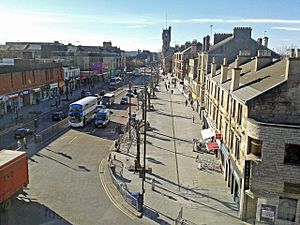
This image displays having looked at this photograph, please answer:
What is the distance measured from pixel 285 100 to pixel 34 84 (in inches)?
2089

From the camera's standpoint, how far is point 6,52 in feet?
320

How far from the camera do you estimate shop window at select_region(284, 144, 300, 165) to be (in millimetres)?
19625

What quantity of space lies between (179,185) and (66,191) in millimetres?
8652

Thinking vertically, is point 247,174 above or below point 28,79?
below

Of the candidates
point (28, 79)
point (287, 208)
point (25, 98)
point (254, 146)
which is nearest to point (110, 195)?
point (254, 146)

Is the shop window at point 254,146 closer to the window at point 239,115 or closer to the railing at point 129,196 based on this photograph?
the window at point 239,115

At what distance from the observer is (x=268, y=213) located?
20.5m

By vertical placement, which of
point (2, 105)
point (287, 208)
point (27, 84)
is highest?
point (27, 84)

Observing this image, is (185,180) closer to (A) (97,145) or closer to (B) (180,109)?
(A) (97,145)

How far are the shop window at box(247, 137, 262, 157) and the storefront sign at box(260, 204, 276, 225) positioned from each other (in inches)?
127

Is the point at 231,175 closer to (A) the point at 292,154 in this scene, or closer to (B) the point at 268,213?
(B) the point at 268,213

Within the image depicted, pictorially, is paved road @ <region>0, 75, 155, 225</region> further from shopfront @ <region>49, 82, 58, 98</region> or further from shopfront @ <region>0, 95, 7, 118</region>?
shopfront @ <region>49, 82, 58, 98</region>

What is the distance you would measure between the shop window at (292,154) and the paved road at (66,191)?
31.9ft

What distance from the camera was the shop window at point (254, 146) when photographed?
2042 cm
